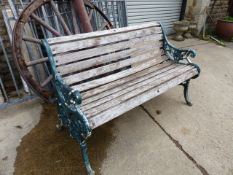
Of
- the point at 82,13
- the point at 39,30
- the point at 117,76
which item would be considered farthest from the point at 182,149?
the point at 39,30

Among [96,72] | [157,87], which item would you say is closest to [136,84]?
[157,87]

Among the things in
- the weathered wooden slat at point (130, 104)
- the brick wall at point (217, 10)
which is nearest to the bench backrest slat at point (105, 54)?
the weathered wooden slat at point (130, 104)

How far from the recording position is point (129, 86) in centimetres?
189

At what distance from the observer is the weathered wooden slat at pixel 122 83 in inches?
67.3

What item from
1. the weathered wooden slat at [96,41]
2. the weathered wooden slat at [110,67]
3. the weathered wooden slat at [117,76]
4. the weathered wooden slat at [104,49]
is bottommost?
the weathered wooden slat at [117,76]

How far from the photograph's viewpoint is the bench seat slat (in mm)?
1715

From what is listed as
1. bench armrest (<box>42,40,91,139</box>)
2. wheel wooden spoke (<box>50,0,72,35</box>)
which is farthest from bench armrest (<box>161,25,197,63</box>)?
bench armrest (<box>42,40,91,139</box>)

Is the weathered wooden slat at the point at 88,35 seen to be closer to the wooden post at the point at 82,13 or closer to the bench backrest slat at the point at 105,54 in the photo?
the bench backrest slat at the point at 105,54

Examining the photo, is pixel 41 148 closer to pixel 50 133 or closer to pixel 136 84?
pixel 50 133

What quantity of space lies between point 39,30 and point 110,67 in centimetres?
129

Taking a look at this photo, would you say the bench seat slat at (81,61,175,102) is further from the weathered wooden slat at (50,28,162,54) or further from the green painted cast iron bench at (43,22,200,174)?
the weathered wooden slat at (50,28,162,54)

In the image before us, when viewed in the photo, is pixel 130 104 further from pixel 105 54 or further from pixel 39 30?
pixel 39 30

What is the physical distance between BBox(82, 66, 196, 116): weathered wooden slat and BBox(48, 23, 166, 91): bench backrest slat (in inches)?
10.2

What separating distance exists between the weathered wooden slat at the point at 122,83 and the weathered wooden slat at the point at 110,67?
0.14m
